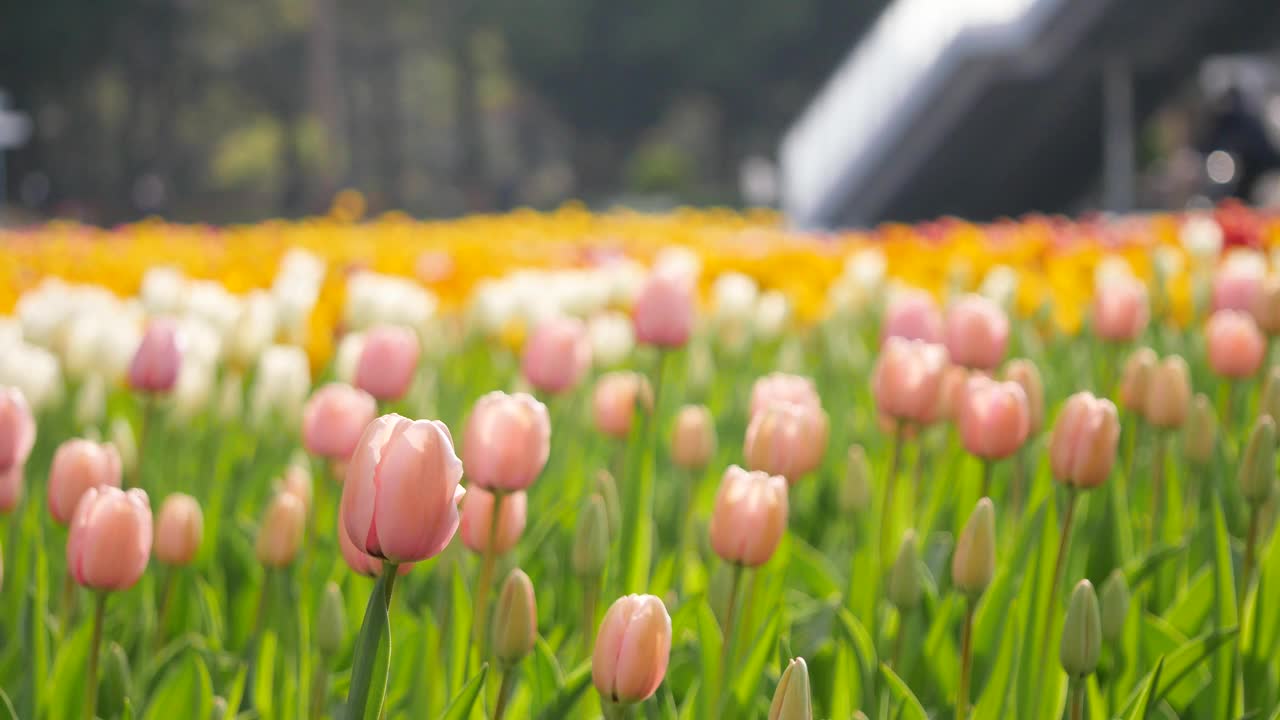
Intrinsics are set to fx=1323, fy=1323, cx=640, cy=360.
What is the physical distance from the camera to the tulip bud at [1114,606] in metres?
1.25

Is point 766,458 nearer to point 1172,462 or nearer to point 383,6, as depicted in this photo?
point 1172,462

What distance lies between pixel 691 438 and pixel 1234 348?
0.78 m

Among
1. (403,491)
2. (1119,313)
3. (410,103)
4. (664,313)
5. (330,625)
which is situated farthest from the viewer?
(410,103)

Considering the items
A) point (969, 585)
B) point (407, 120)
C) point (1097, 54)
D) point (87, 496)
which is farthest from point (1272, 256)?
point (407, 120)

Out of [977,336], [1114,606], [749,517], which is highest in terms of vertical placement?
[977,336]

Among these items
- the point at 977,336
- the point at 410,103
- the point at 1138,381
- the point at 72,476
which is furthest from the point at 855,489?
the point at 410,103

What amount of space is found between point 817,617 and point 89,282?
3.72m

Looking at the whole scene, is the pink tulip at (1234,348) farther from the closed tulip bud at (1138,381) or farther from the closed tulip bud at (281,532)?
the closed tulip bud at (281,532)

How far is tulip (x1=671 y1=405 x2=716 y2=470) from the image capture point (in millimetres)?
1714

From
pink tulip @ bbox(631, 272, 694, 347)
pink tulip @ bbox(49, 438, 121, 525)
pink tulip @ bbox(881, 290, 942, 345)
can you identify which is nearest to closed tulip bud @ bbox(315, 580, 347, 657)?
pink tulip @ bbox(49, 438, 121, 525)

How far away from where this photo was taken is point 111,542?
1.11m

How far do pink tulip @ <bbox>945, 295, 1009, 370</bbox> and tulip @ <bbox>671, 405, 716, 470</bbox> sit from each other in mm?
400

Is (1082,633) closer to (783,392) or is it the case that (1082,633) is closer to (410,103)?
(783,392)

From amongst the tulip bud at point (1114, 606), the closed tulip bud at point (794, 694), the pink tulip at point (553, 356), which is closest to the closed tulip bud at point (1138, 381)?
the tulip bud at point (1114, 606)
